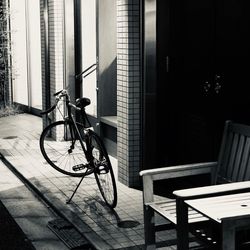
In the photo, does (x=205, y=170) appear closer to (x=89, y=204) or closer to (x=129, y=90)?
(x=89, y=204)

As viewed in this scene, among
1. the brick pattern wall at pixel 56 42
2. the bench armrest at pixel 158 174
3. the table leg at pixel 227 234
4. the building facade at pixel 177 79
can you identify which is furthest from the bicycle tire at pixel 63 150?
the table leg at pixel 227 234

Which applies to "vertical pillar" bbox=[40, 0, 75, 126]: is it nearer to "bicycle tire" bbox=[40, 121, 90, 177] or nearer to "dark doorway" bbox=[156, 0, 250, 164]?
"bicycle tire" bbox=[40, 121, 90, 177]

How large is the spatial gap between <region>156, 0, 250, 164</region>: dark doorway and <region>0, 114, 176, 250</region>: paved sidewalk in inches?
40.1

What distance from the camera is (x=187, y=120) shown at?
7953 mm

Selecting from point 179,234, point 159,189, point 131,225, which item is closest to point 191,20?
point 159,189

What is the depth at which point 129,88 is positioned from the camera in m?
7.68

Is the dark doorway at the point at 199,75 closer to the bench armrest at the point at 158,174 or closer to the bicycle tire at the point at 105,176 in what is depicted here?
the bicycle tire at the point at 105,176

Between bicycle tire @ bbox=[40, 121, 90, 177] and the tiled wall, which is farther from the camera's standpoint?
bicycle tire @ bbox=[40, 121, 90, 177]

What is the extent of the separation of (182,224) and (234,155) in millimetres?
1202

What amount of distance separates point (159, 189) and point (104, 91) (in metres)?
3.01

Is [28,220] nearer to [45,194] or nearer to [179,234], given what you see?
[45,194]

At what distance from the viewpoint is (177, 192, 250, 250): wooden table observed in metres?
3.85

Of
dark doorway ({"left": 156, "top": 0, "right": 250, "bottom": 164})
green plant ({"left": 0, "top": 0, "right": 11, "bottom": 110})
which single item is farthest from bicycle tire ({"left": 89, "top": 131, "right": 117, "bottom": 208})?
green plant ({"left": 0, "top": 0, "right": 11, "bottom": 110})

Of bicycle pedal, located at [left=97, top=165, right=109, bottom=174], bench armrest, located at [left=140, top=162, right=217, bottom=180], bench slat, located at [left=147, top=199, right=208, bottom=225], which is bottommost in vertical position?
bicycle pedal, located at [left=97, top=165, right=109, bottom=174]
